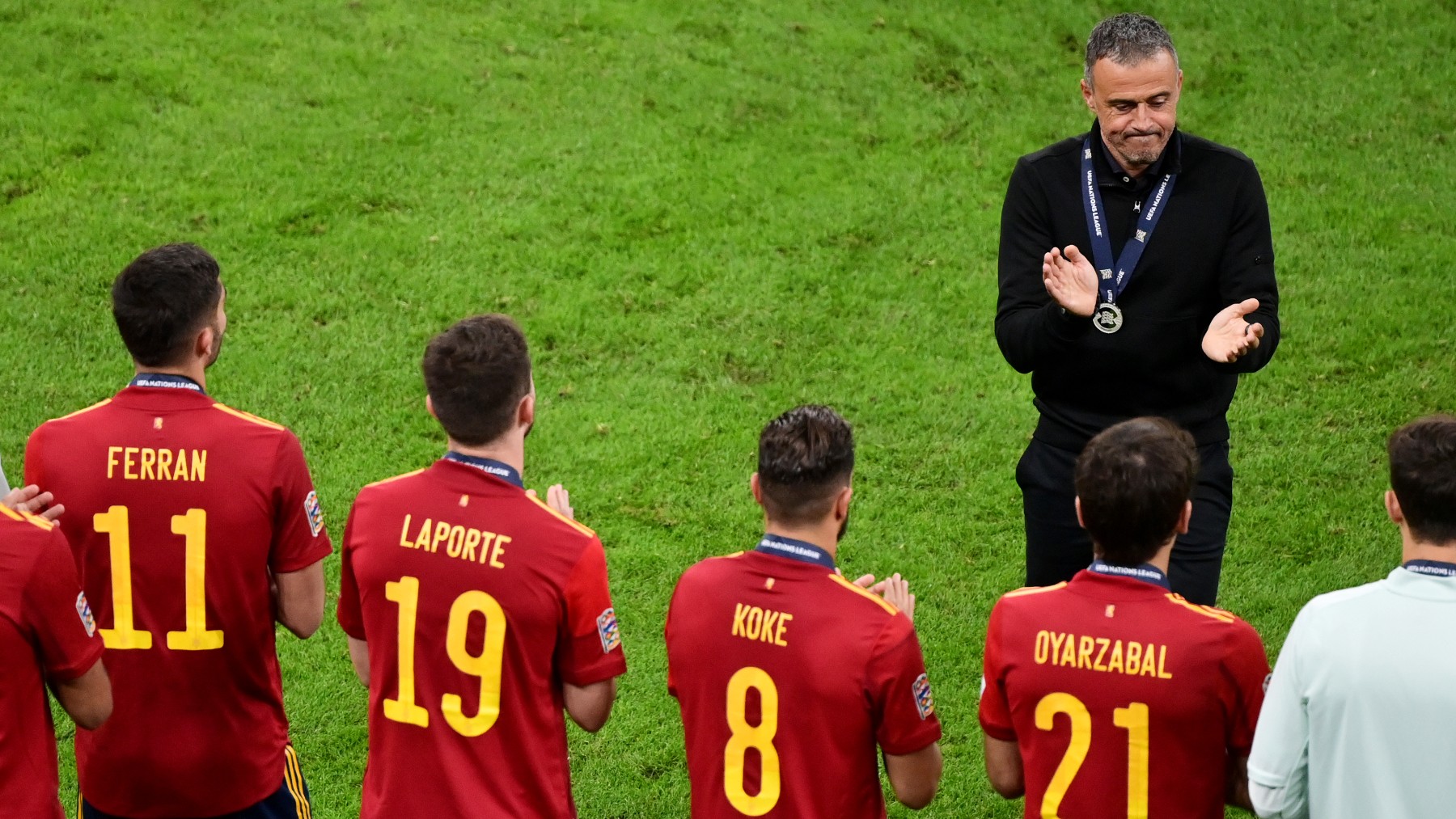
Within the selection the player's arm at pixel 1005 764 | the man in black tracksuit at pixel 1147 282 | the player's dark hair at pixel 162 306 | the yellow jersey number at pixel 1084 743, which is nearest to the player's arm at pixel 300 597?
the player's dark hair at pixel 162 306

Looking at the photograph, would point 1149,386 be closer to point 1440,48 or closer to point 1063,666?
point 1063,666

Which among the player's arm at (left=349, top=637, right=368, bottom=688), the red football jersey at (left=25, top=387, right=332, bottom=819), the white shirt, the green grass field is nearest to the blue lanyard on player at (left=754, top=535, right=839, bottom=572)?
the white shirt

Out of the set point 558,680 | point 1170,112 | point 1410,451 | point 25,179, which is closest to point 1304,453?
point 1170,112

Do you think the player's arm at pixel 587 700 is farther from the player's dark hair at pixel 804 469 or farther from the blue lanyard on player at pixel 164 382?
the blue lanyard on player at pixel 164 382

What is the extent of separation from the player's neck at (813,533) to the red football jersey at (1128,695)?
1.33 feet

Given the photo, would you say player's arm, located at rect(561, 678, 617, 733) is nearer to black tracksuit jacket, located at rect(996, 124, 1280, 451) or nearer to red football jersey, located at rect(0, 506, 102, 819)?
red football jersey, located at rect(0, 506, 102, 819)

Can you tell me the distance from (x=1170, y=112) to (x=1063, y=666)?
176cm

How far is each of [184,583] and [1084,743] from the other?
6.88 feet

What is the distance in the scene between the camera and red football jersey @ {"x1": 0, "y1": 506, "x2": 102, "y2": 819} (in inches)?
118

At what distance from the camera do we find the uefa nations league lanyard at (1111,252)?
3.91m

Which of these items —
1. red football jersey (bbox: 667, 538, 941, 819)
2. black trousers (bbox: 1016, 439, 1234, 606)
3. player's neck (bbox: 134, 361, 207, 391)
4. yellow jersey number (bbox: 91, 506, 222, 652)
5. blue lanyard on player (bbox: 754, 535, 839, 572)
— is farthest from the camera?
black trousers (bbox: 1016, 439, 1234, 606)

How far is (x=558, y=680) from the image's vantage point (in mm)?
3291

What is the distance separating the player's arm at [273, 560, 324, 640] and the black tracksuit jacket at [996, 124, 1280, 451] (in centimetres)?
196

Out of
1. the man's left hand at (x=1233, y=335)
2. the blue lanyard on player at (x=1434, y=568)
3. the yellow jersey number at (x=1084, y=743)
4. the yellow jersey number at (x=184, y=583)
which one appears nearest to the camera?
the blue lanyard on player at (x=1434, y=568)
